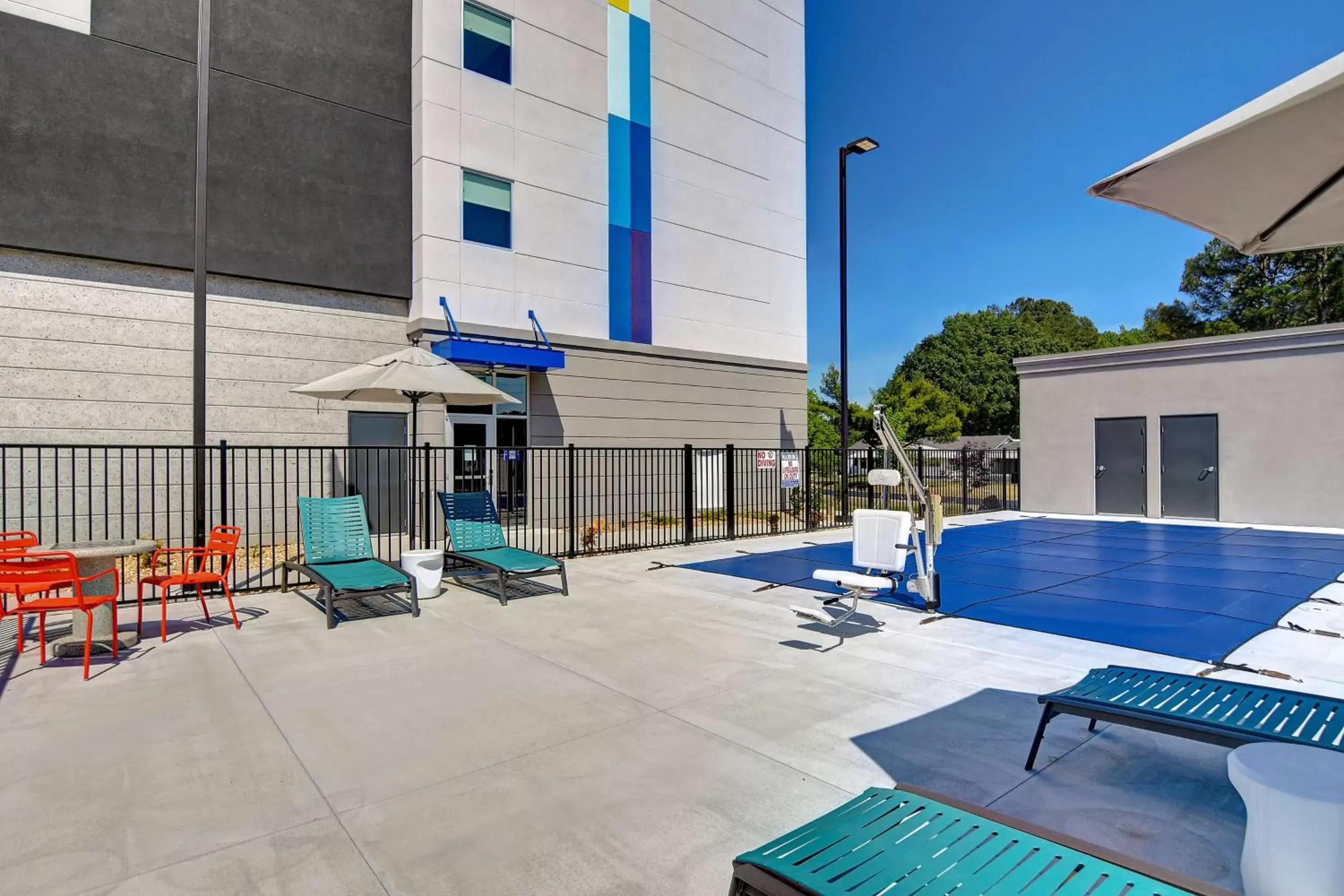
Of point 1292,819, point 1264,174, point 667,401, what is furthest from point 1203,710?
point 667,401

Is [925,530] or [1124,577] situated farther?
[1124,577]

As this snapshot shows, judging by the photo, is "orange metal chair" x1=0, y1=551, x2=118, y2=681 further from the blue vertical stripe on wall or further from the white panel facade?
the blue vertical stripe on wall

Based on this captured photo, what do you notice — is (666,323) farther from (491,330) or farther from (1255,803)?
(1255,803)

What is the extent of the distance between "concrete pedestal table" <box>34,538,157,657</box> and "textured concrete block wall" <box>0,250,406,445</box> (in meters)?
7.37

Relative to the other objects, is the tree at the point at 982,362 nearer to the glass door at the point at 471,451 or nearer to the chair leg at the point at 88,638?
the glass door at the point at 471,451

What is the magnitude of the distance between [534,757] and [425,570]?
15.4ft

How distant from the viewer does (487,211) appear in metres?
15.0

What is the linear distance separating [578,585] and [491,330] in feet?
25.5

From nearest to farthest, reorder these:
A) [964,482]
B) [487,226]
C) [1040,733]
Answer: [1040,733]
[487,226]
[964,482]

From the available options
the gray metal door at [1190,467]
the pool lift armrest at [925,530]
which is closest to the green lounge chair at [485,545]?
the pool lift armrest at [925,530]

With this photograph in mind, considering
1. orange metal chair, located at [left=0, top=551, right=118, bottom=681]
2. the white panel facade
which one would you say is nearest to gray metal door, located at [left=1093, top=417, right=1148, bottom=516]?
the white panel facade

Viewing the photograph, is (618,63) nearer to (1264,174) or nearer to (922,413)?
(1264,174)

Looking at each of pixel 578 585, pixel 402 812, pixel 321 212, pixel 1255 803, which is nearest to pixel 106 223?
pixel 321 212

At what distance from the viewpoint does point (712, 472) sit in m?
18.7
